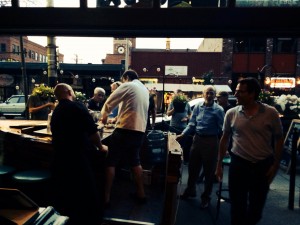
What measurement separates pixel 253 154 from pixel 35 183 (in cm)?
258

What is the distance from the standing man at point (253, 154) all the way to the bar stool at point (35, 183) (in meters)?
2.25

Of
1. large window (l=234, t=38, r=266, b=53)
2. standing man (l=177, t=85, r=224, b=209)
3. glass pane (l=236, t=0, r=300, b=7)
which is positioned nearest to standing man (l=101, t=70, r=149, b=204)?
standing man (l=177, t=85, r=224, b=209)

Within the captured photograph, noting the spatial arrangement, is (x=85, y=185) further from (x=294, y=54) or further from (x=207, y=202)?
(x=294, y=54)

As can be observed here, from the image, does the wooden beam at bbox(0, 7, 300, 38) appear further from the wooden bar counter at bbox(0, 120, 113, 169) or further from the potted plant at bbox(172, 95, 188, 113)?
the potted plant at bbox(172, 95, 188, 113)

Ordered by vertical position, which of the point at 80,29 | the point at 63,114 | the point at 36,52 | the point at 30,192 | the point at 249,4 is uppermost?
the point at 36,52

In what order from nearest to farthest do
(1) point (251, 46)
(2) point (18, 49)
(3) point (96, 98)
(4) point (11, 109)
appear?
1. (3) point (96, 98)
2. (4) point (11, 109)
3. (1) point (251, 46)
4. (2) point (18, 49)

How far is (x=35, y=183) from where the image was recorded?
145 inches

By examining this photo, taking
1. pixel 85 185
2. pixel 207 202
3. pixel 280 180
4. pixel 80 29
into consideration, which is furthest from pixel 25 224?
pixel 280 180

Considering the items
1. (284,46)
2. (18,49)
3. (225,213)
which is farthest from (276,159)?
(18,49)

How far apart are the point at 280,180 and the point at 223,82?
67.2 feet

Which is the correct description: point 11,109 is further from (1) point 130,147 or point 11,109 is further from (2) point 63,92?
(2) point 63,92

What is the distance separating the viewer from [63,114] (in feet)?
11.1

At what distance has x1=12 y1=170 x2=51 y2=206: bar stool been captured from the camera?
11.8 ft

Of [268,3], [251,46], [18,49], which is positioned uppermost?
[18,49]
